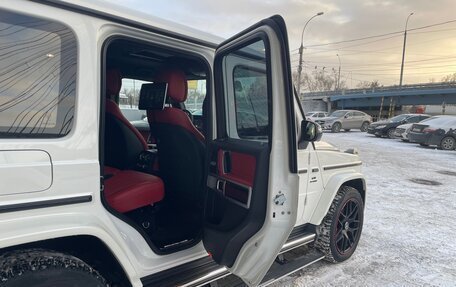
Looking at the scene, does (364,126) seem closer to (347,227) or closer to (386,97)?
(386,97)

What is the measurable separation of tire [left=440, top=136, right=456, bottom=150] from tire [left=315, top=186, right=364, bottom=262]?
13.4 meters

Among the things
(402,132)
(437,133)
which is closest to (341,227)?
(437,133)

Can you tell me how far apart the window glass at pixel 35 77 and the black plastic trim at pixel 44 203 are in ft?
1.04

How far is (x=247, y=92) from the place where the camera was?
2.42 m

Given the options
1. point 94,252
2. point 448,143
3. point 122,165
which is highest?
point 122,165

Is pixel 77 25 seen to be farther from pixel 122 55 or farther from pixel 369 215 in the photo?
pixel 369 215

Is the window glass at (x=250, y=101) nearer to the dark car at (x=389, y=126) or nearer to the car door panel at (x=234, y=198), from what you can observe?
the car door panel at (x=234, y=198)

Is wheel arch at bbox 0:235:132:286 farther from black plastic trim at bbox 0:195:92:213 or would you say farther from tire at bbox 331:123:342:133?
tire at bbox 331:123:342:133

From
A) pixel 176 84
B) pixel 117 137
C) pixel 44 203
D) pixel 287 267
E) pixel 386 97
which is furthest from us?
pixel 386 97

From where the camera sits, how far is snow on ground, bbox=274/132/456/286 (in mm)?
3232

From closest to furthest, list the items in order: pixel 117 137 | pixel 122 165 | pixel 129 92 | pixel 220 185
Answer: pixel 220 185
pixel 117 137
pixel 122 165
pixel 129 92

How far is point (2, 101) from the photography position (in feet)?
4.98

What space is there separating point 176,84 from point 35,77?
1.24 metres

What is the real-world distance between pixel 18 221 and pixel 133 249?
Result: 724 mm
